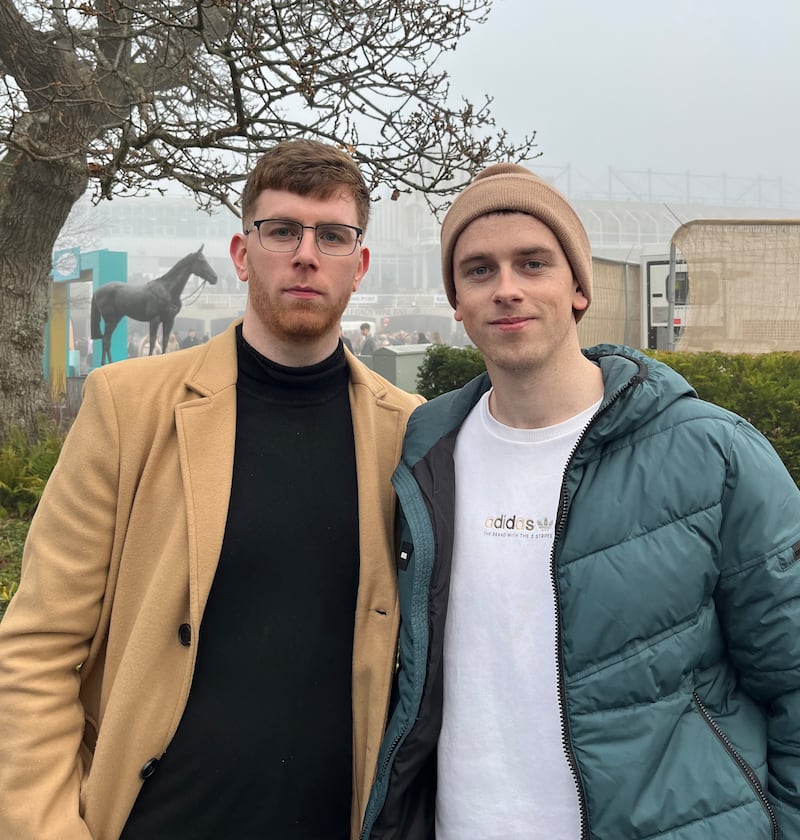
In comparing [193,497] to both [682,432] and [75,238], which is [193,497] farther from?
[75,238]

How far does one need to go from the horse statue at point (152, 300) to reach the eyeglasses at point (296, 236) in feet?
52.5

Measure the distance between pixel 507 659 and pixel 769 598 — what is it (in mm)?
594

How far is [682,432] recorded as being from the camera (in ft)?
5.80

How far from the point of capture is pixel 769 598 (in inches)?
65.4

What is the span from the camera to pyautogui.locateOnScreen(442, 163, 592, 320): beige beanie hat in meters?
2.04

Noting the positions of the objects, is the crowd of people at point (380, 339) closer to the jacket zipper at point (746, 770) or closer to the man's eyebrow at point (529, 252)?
the man's eyebrow at point (529, 252)

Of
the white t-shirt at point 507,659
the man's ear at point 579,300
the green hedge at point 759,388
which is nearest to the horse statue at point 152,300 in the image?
the green hedge at point 759,388

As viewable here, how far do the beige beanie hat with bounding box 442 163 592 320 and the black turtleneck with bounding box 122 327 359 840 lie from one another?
813 millimetres

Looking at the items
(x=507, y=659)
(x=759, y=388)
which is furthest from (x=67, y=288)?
(x=507, y=659)

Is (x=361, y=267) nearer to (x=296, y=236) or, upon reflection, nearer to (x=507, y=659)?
(x=296, y=236)

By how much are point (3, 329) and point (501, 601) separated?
28.2 feet

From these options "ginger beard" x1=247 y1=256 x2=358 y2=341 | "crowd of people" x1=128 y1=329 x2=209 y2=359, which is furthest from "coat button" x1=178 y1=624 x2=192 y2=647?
"crowd of people" x1=128 y1=329 x2=209 y2=359

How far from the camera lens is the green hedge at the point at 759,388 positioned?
218 inches

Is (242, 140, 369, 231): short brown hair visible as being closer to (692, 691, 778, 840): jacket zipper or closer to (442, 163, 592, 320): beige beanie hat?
(442, 163, 592, 320): beige beanie hat
